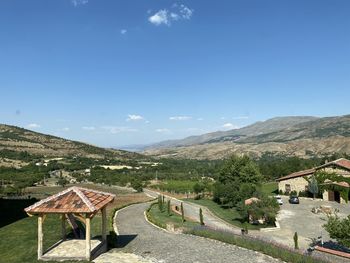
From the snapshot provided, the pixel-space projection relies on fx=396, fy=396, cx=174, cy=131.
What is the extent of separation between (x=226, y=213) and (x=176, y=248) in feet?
97.8

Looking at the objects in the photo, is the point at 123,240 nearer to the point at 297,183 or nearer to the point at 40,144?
the point at 297,183

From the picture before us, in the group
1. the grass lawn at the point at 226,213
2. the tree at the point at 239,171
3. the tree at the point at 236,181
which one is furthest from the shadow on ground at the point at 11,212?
the tree at the point at 239,171

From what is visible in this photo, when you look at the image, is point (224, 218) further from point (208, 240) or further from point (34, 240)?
point (34, 240)

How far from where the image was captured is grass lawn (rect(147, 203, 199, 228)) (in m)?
33.7

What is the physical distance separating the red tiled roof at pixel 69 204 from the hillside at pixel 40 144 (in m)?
121

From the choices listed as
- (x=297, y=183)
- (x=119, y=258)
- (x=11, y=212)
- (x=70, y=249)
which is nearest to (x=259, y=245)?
(x=119, y=258)

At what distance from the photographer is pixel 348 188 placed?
6075 cm

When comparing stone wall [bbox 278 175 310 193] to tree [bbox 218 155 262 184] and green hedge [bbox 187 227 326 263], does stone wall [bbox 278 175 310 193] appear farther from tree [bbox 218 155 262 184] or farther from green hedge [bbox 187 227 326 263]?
green hedge [bbox 187 227 326 263]

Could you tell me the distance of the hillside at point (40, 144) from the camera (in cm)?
14500

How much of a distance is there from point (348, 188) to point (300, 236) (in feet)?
90.1

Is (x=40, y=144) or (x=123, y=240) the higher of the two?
(x=40, y=144)

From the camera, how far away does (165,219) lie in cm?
3891

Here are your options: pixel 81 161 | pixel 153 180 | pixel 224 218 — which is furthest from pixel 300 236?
pixel 81 161

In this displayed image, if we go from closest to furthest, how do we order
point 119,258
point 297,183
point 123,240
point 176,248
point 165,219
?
point 119,258, point 176,248, point 123,240, point 165,219, point 297,183
